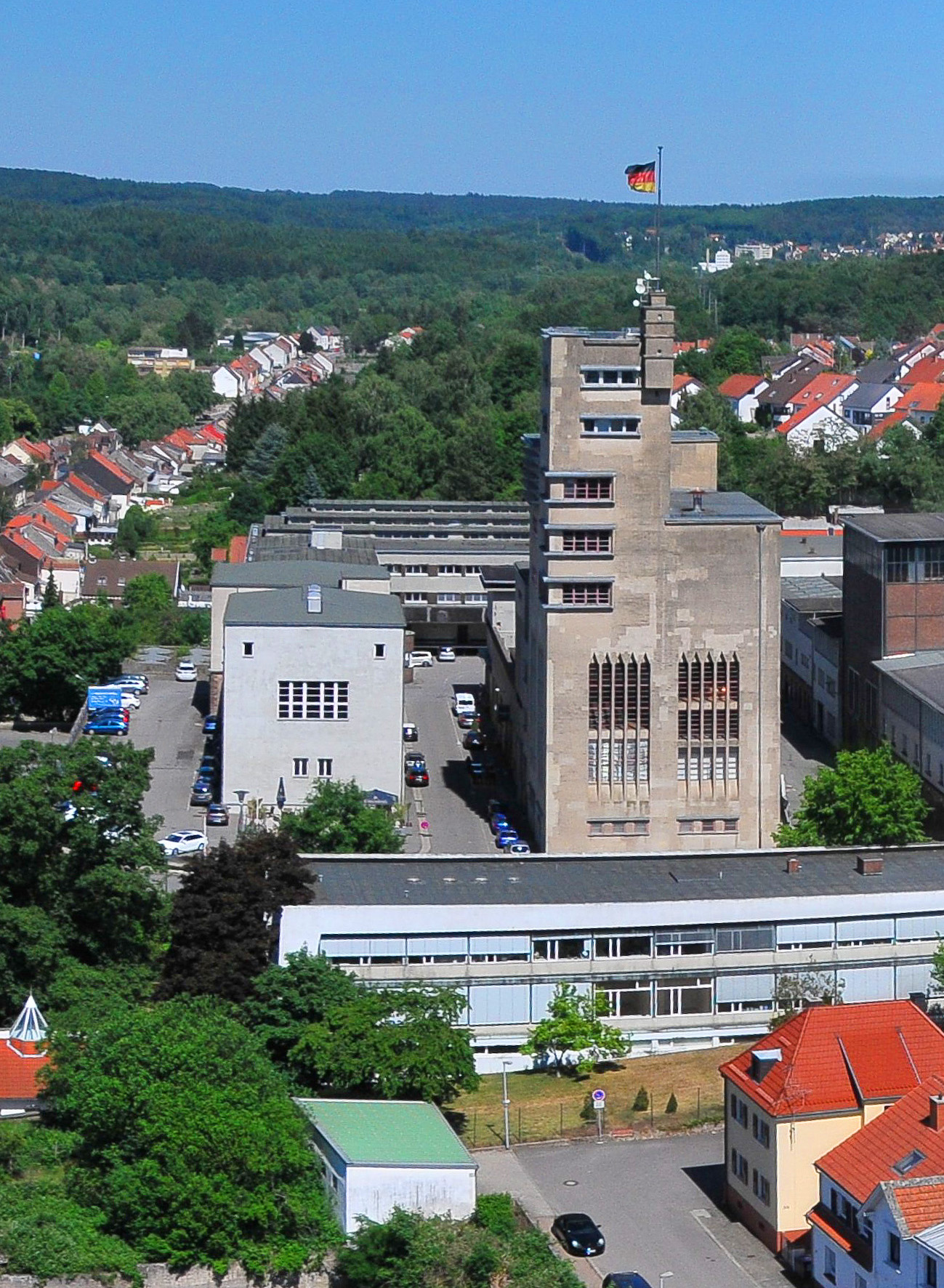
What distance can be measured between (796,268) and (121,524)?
2957 inches

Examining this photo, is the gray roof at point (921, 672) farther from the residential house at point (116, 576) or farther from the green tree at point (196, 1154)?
the residential house at point (116, 576)

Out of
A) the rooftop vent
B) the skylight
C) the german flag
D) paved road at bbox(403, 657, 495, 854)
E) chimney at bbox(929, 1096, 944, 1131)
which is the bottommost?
paved road at bbox(403, 657, 495, 854)

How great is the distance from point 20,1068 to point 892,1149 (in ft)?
41.2

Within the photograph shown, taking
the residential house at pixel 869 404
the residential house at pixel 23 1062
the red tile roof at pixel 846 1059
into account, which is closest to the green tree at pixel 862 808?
the red tile roof at pixel 846 1059

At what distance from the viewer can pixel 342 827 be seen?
4159 cm

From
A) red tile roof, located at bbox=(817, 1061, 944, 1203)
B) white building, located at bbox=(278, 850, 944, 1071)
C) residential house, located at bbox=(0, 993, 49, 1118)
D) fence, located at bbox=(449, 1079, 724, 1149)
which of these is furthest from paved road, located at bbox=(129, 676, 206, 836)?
red tile roof, located at bbox=(817, 1061, 944, 1203)

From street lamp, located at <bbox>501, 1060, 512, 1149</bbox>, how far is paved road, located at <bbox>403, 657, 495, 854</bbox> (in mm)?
10829

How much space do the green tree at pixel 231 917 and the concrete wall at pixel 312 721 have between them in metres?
12.1

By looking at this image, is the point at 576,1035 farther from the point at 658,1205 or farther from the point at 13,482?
the point at 13,482

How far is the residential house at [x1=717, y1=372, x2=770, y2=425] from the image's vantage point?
10700cm

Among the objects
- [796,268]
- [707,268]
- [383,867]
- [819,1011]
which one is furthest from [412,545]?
[707,268]

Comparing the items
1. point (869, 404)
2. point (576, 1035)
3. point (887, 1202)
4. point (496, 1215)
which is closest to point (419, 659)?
point (576, 1035)

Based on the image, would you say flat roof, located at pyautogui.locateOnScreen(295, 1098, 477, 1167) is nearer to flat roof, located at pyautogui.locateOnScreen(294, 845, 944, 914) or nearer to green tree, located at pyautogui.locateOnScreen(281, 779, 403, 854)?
flat roof, located at pyautogui.locateOnScreen(294, 845, 944, 914)

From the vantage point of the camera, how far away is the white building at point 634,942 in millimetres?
34062
